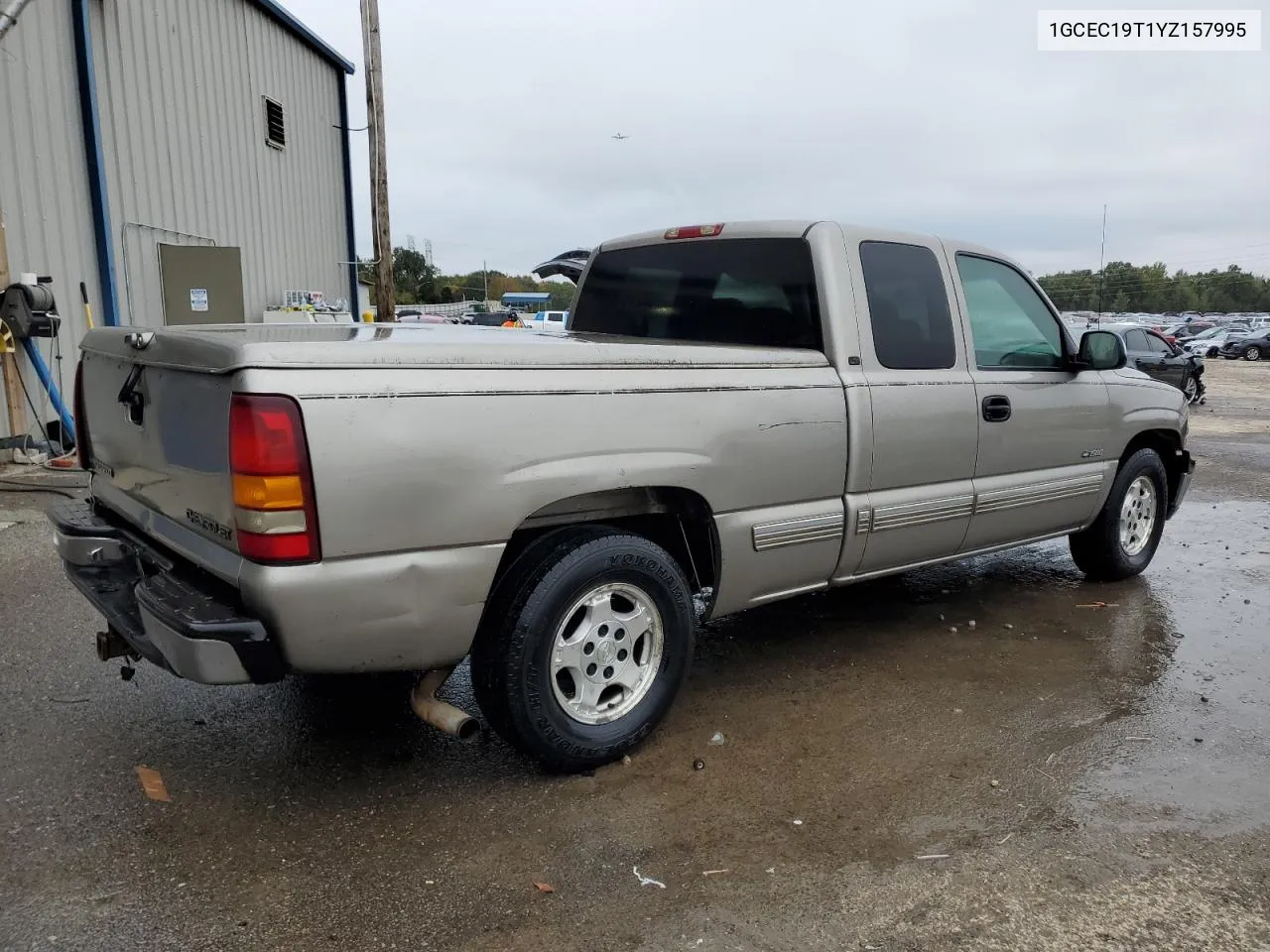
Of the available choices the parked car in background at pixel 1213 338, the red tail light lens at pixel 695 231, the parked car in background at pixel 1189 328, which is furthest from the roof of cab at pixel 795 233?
the parked car in background at pixel 1189 328

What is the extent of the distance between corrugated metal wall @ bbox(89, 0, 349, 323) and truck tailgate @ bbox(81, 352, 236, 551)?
7870 mm

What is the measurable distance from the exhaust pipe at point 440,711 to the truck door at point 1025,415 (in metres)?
2.61

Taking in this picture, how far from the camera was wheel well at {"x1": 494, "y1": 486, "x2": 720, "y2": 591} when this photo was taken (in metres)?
3.08

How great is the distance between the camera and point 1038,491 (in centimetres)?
471

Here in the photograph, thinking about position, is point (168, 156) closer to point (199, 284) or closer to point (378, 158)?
point (199, 284)

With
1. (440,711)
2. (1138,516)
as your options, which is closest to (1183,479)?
(1138,516)

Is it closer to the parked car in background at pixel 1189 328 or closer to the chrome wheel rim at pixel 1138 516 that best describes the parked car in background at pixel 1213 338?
the parked car in background at pixel 1189 328

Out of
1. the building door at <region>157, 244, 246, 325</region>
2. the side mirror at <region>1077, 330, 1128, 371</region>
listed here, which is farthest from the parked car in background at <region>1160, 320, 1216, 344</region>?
the side mirror at <region>1077, 330, 1128, 371</region>

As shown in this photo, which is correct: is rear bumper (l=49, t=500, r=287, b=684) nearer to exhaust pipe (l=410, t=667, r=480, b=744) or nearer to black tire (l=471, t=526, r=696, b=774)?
exhaust pipe (l=410, t=667, r=480, b=744)

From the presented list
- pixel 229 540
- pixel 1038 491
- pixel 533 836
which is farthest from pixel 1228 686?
pixel 229 540

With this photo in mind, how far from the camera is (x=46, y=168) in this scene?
358 inches

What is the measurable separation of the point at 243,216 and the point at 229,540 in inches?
448

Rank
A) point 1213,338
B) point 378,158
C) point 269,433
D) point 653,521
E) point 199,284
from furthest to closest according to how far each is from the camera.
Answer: point 1213,338, point 378,158, point 199,284, point 653,521, point 269,433

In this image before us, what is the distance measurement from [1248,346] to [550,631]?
43287mm
